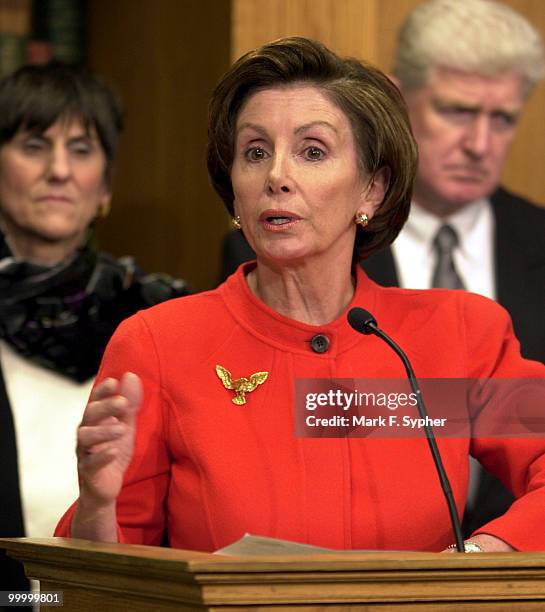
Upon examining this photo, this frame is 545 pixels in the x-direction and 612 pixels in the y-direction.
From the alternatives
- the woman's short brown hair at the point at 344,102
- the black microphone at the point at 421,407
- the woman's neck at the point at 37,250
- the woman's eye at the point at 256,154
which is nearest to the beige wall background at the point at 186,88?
the woman's neck at the point at 37,250

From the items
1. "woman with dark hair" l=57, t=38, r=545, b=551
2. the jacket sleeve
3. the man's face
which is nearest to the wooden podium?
"woman with dark hair" l=57, t=38, r=545, b=551

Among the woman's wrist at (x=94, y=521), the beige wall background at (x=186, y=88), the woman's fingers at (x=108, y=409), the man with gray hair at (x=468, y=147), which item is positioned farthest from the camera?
the beige wall background at (x=186, y=88)

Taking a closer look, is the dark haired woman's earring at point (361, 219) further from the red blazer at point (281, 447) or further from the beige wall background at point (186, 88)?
the beige wall background at point (186, 88)

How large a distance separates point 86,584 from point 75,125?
2.01m

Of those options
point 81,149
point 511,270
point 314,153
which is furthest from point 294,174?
point 511,270

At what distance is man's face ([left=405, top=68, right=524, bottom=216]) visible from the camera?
3.83 meters

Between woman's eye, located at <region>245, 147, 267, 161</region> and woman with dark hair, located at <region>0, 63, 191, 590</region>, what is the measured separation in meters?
1.18

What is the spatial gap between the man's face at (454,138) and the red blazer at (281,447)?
146cm

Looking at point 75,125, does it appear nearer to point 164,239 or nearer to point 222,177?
point 164,239

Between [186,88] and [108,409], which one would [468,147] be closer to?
[186,88]

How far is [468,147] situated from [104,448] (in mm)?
2210

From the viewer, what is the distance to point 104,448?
6.27 ft

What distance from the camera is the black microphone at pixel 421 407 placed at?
195 centimetres

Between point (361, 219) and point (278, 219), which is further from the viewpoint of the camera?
point (361, 219)
